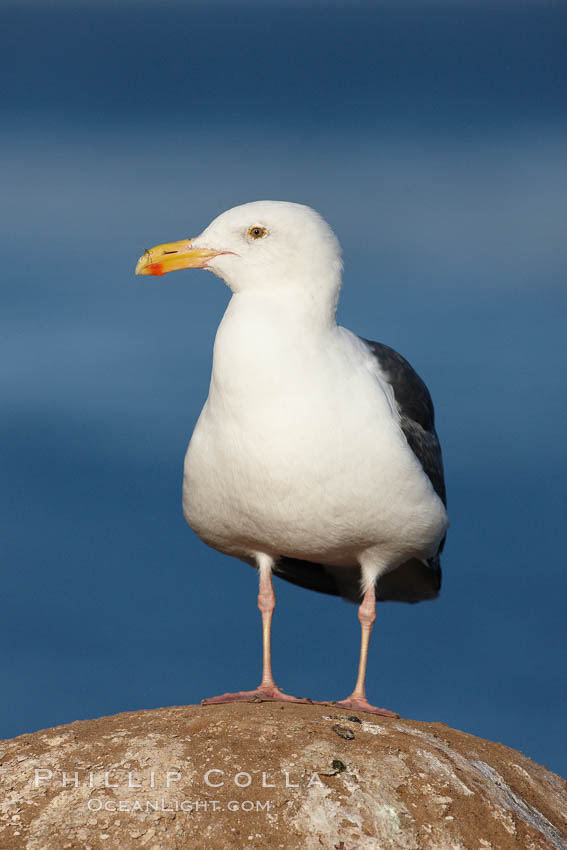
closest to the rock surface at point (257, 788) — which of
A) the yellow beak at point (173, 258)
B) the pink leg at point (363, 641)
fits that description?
the pink leg at point (363, 641)

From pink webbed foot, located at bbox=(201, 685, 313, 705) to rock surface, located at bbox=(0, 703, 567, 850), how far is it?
51 centimetres

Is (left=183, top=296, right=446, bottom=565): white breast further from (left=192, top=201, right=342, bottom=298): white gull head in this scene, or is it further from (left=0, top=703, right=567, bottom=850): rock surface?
(left=0, top=703, right=567, bottom=850): rock surface

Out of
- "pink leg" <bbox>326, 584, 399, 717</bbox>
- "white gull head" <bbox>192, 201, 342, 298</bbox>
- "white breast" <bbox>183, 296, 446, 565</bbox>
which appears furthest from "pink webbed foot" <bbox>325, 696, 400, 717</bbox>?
"white gull head" <bbox>192, 201, 342, 298</bbox>

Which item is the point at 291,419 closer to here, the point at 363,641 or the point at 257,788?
the point at 363,641

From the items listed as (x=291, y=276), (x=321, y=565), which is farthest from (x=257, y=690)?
(x=291, y=276)

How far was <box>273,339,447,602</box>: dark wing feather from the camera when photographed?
438 inches

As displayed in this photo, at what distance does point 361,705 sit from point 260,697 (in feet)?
2.71

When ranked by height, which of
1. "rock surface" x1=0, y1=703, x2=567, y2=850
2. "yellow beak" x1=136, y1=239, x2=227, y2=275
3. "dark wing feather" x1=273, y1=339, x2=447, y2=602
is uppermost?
"yellow beak" x1=136, y1=239, x2=227, y2=275

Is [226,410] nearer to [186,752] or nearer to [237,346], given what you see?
[237,346]

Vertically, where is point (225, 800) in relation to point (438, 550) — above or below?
below

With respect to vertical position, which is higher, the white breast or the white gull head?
the white gull head

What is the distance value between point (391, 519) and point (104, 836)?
12.0ft

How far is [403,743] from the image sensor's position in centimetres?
909

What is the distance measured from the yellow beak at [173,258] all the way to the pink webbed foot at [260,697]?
3438 millimetres
